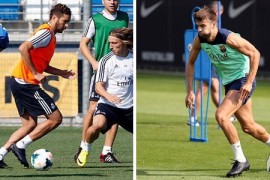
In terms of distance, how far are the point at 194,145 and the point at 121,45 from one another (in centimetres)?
372

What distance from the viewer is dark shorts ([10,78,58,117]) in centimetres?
1065

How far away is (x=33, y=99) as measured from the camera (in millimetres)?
10672

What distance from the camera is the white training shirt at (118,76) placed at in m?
10.8

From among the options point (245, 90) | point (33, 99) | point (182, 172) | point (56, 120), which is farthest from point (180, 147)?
point (33, 99)

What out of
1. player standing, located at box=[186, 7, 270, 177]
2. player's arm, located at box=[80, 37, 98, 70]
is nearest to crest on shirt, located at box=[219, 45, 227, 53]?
player standing, located at box=[186, 7, 270, 177]

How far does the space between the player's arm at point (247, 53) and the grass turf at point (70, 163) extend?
134 cm

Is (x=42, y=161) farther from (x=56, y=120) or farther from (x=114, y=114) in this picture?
(x=114, y=114)

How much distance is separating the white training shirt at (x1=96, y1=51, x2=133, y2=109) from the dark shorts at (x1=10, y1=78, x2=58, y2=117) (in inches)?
19.7

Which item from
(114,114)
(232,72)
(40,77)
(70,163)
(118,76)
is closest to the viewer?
(40,77)

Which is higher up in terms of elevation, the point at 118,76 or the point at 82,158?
the point at 118,76

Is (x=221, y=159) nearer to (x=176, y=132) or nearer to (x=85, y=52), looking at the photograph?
(x=85, y=52)

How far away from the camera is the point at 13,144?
1084cm

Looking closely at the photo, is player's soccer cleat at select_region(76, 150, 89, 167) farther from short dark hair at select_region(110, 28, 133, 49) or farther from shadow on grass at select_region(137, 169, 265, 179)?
short dark hair at select_region(110, 28, 133, 49)

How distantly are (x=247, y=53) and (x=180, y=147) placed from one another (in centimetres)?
331
